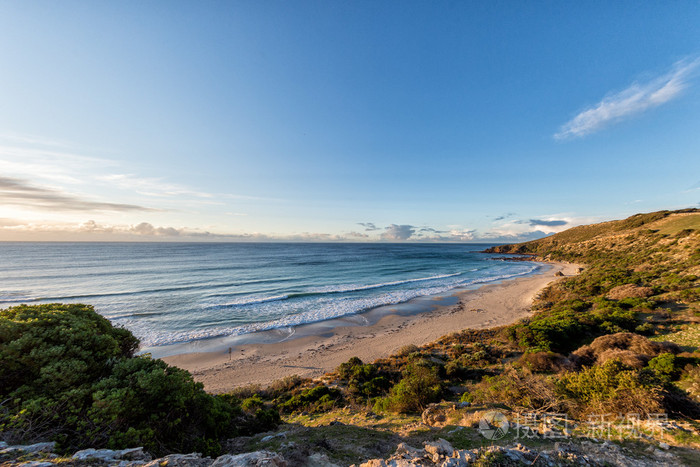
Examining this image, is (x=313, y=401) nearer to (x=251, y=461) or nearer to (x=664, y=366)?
(x=251, y=461)

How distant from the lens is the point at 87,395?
5102 mm

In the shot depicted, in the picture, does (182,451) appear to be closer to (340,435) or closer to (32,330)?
(340,435)

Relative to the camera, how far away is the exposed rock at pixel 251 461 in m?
3.83

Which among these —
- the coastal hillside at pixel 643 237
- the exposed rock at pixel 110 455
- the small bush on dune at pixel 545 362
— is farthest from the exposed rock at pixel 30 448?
the coastal hillside at pixel 643 237

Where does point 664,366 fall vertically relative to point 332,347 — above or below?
above

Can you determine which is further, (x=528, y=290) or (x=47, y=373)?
(x=528, y=290)

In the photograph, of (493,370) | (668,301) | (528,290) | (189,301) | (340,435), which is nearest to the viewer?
(340,435)

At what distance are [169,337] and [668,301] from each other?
36915 millimetres

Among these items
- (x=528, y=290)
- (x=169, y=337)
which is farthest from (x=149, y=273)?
(x=528, y=290)

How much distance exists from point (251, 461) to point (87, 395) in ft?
13.6

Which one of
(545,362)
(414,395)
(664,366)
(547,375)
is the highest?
(664,366)

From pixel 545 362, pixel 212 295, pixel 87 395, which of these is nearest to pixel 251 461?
pixel 87 395

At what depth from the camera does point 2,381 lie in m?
4.89

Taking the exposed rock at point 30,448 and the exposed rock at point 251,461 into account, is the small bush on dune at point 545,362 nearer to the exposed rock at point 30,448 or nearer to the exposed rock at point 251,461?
the exposed rock at point 251,461
